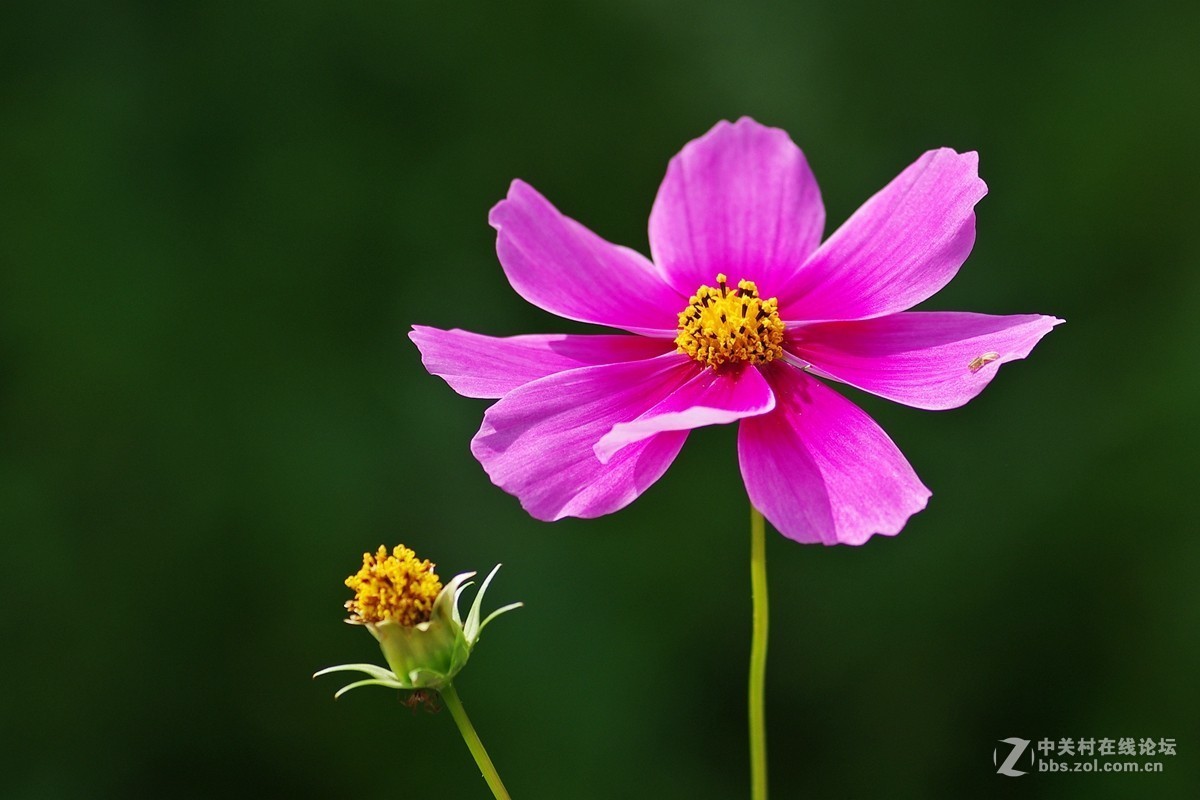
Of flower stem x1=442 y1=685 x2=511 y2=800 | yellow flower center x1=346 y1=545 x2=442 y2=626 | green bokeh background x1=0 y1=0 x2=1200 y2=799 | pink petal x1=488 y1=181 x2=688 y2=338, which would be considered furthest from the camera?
green bokeh background x1=0 y1=0 x2=1200 y2=799

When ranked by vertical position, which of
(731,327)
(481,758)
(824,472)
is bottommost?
(481,758)

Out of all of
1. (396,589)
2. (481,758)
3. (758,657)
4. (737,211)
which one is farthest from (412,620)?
(737,211)

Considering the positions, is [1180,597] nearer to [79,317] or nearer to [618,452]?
[618,452]

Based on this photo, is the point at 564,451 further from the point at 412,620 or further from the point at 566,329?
the point at 566,329

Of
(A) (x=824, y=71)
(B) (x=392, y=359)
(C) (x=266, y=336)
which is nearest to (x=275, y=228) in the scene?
(C) (x=266, y=336)

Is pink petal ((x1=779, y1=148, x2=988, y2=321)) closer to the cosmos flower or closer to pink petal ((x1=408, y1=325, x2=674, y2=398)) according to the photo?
pink petal ((x1=408, y1=325, x2=674, y2=398))

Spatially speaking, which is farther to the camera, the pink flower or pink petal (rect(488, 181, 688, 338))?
pink petal (rect(488, 181, 688, 338))

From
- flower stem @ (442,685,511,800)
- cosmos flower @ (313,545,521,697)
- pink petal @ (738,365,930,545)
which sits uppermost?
pink petal @ (738,365,930,545)

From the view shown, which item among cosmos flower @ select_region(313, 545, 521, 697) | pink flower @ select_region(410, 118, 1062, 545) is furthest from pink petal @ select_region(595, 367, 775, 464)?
cosmos flower @ select_region(313, 545, 521, 697)
